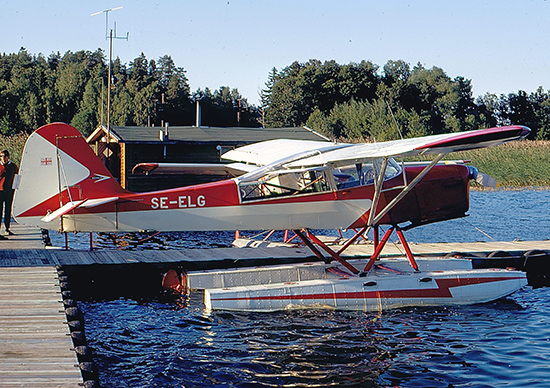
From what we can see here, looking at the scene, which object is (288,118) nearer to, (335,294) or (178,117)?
(178,117)

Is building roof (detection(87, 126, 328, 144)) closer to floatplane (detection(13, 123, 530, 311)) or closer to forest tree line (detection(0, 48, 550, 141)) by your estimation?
floatplane (detection(13, 123, 530, 311))

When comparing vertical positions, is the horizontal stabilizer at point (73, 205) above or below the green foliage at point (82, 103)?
below

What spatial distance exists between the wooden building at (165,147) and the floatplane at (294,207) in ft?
39.4

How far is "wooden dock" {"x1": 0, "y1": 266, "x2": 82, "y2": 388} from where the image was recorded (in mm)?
5156

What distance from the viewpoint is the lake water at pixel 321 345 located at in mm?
7195

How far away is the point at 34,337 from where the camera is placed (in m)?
6.23

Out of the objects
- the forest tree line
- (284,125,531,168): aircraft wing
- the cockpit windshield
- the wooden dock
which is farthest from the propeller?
the forest tree line

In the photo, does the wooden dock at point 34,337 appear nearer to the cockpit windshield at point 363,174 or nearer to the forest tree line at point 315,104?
the cockpit windshield at point 363,174

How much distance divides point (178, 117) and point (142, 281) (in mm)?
47411

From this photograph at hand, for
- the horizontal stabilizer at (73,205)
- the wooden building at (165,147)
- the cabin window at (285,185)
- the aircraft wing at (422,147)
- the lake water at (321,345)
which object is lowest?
the lake water at (321,345)

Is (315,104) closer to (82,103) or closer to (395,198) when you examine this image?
(82,103)

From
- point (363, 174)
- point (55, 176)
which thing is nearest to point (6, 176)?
point (55, 176)

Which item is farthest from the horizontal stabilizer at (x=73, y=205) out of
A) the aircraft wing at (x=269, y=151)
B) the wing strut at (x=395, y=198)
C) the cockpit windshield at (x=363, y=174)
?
the wing strut at (x=395, y=198)

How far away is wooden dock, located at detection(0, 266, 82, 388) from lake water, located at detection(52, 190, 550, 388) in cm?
85
